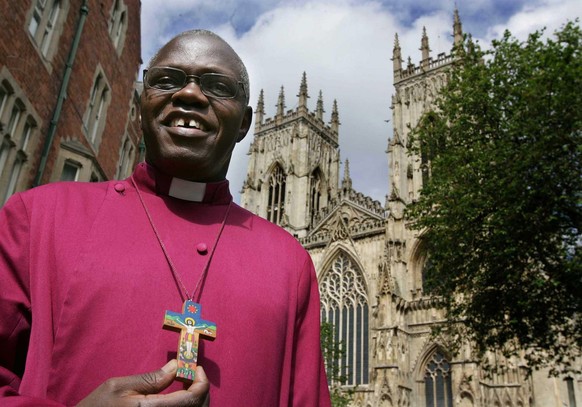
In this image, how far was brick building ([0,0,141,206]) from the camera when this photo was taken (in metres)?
7.50

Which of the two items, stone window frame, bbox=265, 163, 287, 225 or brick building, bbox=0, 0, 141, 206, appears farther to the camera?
stone window frame, bbox=265, 163, 287, 225

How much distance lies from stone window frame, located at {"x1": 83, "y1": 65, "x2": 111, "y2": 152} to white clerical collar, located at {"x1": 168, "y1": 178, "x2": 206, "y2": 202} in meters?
9.09

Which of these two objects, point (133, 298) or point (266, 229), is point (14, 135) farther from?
point (133, 298)

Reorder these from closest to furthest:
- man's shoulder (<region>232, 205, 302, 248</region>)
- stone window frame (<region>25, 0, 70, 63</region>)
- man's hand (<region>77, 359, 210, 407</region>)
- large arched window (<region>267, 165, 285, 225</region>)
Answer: man's hand (<region>77, 359, 210, 407</region>)
man's shoulder (<region>232, 205, 302, 248</region>)
stone window frame (<region>25, 0, 70, 63</region>)
large arched window (<region>267, 165, 285, 225</region>)

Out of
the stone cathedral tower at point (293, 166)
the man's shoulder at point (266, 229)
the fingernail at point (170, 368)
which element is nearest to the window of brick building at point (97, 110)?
the man's shoulder at point (266, 229)

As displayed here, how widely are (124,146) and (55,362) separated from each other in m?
11.6

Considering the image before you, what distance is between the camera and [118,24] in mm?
11250

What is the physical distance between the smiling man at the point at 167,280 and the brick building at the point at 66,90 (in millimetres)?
6775

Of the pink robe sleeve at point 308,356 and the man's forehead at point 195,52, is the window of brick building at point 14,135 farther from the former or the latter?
the pink robe sleeve at point 308,356

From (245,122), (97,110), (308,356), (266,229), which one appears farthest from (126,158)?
(308,356)

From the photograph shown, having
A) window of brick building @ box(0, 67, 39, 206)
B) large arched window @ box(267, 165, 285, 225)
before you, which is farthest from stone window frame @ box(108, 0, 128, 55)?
large arched window @ box(267, 165, 285, 225)

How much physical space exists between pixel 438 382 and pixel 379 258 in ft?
22.0

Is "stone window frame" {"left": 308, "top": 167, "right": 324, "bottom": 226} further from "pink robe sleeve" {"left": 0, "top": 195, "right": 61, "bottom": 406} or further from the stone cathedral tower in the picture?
"pink robe sleeve" {"left": 0, "top": 195, "right": 61, "bottom": 406}

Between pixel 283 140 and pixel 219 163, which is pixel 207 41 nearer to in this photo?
pixel 219 163
